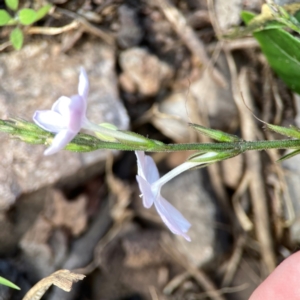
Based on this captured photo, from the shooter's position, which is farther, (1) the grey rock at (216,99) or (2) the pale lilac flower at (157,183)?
(1) the grey rock at (216,99)

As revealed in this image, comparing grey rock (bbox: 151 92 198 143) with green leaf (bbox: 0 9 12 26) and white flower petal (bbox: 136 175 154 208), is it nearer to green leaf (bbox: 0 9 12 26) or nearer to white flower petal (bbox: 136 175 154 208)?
green leaf (bbox: 0 9 12 26)

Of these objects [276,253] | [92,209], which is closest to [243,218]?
[276,253]

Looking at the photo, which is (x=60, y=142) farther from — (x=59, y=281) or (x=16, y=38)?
(x=16, y=38)

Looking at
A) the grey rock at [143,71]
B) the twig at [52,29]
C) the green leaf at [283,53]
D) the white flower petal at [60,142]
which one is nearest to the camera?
the white flower petal at [60,142]

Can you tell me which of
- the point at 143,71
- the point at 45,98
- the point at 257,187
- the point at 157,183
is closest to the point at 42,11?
the point at 45,98

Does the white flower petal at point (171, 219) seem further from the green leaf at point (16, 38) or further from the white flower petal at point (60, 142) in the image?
the green leaf at point (16, 38)

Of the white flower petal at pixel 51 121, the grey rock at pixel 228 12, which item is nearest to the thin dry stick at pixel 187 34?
the grey rock at pixel 228 12
